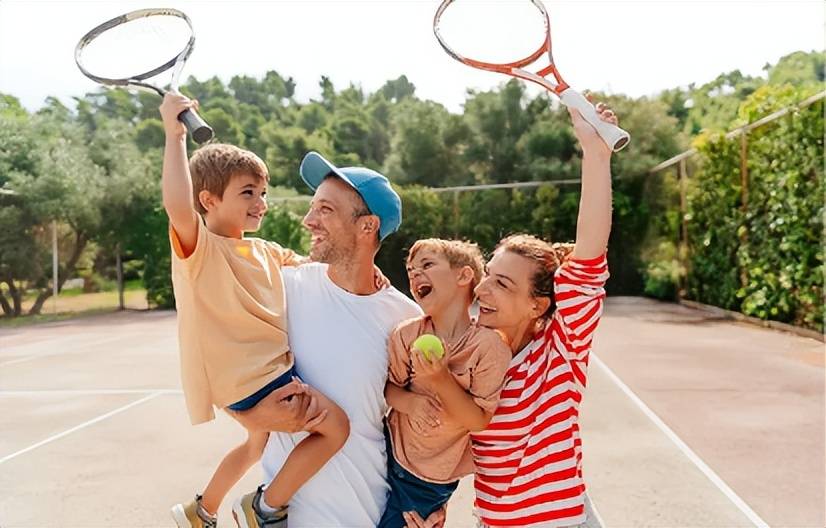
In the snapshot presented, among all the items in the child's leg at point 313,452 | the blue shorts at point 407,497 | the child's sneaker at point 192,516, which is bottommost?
the child's sneaker at point 192,516

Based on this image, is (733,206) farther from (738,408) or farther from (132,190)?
(132,190)

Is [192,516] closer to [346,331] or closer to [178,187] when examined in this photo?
[346,331]

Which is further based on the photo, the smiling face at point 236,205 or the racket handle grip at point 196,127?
the smiling face at point 236,205

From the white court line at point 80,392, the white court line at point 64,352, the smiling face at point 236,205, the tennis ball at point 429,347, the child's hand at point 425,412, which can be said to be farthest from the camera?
the white court line at point 64,352

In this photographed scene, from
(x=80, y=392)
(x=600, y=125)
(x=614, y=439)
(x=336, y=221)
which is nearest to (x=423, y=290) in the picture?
(x=336, y=221)

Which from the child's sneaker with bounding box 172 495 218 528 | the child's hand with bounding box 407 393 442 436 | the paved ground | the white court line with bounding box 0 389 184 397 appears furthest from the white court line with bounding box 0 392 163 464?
the child's hand with bounding box 407 393 442 436

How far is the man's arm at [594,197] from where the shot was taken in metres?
1.77

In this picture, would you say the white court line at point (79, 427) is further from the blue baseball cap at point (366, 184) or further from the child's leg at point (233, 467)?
the blue baseball cap at point (366, 184)

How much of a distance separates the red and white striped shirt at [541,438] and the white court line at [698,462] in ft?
9.62

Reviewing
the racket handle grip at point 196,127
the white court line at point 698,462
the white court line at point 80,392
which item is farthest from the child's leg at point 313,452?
the white court line at point 80,392

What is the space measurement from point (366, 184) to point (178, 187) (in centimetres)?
43

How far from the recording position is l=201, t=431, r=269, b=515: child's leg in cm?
262

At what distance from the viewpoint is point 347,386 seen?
5.92 ft

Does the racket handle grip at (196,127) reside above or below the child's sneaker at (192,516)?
above
